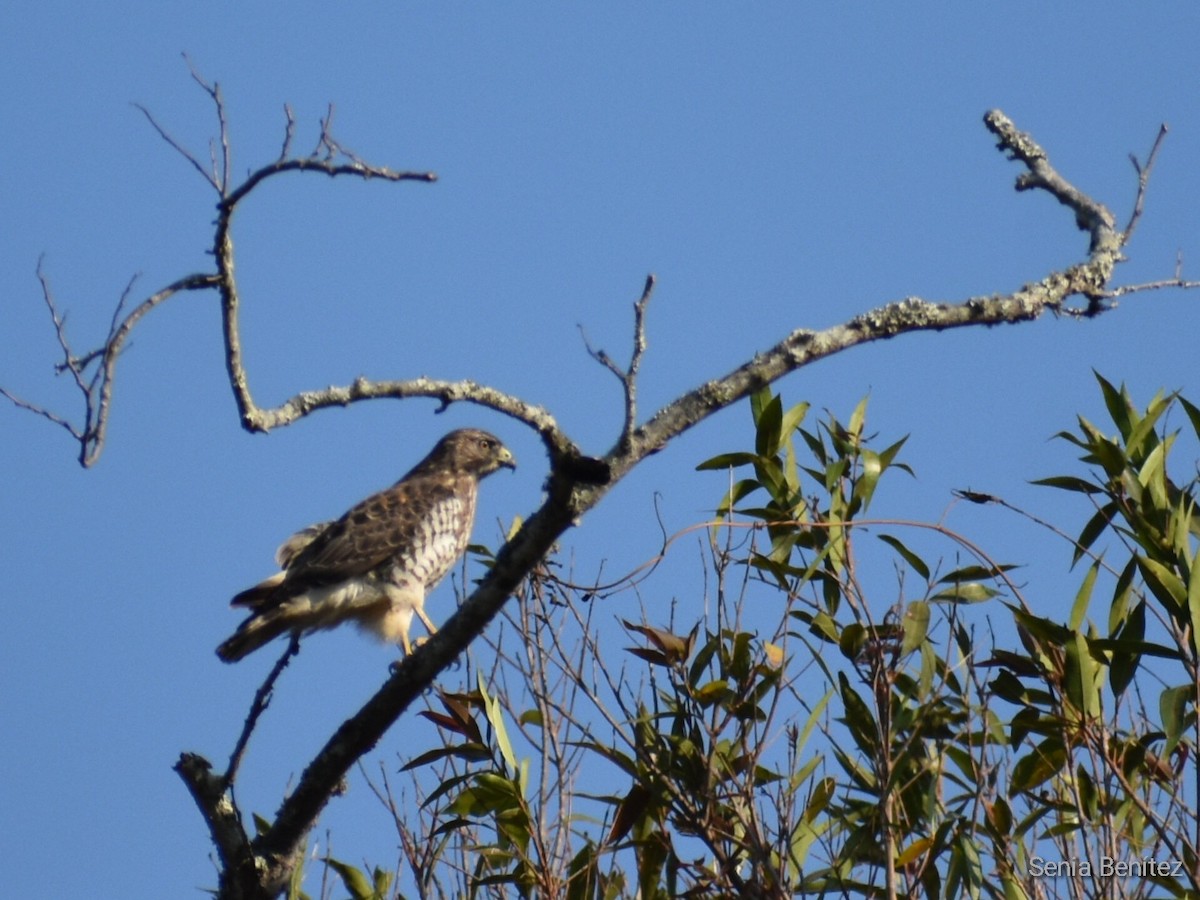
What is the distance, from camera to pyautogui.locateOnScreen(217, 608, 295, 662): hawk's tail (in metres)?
6.17

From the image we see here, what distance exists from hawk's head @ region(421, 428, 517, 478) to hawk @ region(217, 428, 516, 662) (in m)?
0.07

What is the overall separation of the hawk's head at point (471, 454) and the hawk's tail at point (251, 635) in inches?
58.1

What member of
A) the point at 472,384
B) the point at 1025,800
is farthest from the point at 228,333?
the point at 1025,800

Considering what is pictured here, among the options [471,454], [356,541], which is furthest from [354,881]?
[471,454]

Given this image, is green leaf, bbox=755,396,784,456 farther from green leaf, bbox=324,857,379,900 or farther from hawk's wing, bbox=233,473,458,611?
hawk's wing, bbox=233,473,458,611

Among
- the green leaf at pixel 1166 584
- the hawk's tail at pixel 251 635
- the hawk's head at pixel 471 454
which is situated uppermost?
the hawk's head at pixel 471 454

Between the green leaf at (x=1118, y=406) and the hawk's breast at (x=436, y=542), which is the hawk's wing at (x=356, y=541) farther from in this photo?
the green leaf at (x=1118, y=406)

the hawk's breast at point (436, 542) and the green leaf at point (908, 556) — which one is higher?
the hawk's breast at point (436, 542)

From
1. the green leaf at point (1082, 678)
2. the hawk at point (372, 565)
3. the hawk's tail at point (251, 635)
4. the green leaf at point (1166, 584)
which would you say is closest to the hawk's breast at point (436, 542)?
the hawk at point (372, 565)

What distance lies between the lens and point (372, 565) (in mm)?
6652

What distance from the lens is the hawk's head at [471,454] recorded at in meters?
7.52

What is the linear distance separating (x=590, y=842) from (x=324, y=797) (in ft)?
2.20

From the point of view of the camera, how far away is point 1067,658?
335 cm

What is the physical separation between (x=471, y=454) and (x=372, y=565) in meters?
1.11
